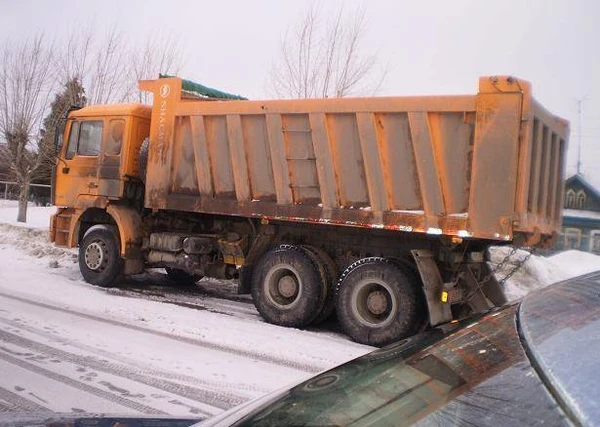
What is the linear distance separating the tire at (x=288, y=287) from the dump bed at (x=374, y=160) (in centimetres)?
56

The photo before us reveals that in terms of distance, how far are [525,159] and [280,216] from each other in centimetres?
301

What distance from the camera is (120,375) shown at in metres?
4.74

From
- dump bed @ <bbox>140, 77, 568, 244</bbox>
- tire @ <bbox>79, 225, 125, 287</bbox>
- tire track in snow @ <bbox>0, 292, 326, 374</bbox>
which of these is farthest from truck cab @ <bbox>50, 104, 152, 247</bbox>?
tire track in snow @ <bbox>0, 292, 326, 374</bbox>

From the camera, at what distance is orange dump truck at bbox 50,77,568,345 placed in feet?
19.6

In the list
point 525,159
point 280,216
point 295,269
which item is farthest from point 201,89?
point 525,159

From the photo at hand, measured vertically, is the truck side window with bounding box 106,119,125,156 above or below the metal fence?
above

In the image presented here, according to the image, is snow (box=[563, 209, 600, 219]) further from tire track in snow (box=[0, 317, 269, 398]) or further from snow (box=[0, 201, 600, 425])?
tire track in snow (box=[0, 317, 269, 398])

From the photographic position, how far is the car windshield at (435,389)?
4.56 feet

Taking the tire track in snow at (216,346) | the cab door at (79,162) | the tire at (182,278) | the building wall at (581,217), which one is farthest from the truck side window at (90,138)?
the building wall at (581,217)

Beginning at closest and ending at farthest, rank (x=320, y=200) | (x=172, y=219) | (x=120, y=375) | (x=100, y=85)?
1. (x=120, y=375)
2. (x=320, y=200)
3. (x=172, y=219)
4. (x=100, y=85)

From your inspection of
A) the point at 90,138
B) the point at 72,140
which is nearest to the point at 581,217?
the point at 90,138

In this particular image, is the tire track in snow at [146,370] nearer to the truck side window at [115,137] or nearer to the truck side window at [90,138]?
the truck side window at [115,137]

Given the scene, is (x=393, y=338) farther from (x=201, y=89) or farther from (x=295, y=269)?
(x=201, y=89)

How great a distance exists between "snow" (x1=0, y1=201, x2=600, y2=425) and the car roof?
7.83ft
